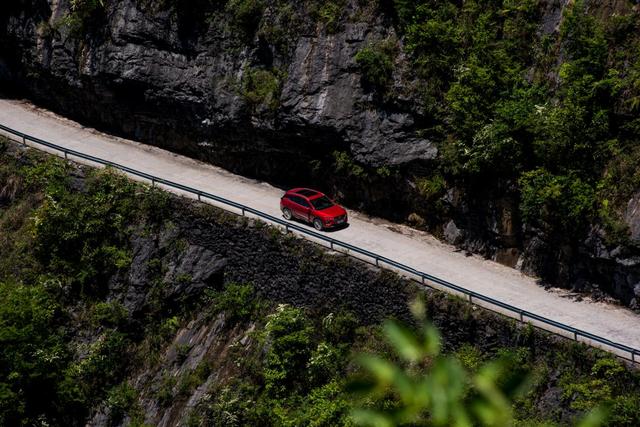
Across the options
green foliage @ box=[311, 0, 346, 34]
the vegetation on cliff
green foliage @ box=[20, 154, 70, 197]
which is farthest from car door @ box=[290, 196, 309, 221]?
green foliage @ box=[20, 154, 70, 197]

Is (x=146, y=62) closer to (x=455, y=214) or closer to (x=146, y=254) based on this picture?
(x=146, y=254)

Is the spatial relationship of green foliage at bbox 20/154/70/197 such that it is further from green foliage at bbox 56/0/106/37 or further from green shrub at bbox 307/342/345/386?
green shrub at bbox 307/342/345/386

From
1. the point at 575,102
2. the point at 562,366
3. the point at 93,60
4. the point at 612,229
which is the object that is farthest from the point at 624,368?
the point at 93,60

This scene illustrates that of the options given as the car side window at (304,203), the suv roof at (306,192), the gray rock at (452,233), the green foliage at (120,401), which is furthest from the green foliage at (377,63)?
the green foliage at (120,401)

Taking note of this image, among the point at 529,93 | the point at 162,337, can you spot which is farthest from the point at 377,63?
the point at 162,337

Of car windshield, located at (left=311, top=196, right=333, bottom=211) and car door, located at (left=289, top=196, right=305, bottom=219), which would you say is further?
car door, located at (left=289, top=196, right=305, bottom=219)

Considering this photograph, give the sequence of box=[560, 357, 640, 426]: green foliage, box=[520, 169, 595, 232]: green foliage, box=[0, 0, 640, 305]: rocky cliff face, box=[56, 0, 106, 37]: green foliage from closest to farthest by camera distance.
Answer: box=[560, 357, 640, 426]: green foliage < box=[520, 169, 595, 232]: green foliage < box=[0, 0, 640, 305]: rocky cliff face < box=[56, 0, 106, 37]: green foliage
